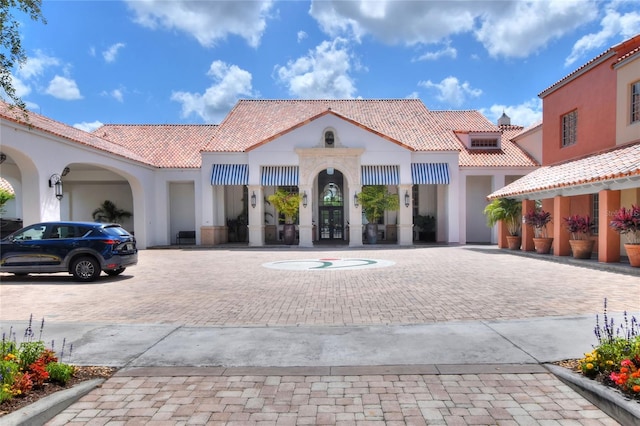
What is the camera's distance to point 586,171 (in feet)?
45.7

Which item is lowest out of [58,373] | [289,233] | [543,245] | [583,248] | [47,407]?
[47,407]

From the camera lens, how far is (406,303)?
25.8 ft

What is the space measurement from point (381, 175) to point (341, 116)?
4112 millimetres

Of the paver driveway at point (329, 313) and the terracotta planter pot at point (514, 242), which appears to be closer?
the paver driveway at point (329, 313)

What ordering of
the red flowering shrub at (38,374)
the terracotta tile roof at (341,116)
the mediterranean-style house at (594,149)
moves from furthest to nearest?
the terracotta tile roof at (341,116)
the mediterranean-style house at (594,149)
the red flowering shrub at (38,374)

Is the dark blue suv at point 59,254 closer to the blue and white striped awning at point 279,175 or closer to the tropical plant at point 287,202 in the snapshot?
the tropical plant at point 287,202

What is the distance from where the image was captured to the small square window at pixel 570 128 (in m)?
17.5

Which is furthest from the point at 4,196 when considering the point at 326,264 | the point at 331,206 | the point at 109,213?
the point at 326,264

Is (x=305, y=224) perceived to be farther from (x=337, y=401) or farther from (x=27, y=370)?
(x=337, y=401)

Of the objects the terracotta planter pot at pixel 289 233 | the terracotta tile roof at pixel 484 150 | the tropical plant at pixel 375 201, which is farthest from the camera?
the terracotta tile roof at pixel 484 150

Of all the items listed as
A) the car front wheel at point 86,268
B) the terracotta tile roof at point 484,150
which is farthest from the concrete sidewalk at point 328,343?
the terracotta tile roof at point 484,150

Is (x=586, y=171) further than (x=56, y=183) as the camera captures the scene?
No

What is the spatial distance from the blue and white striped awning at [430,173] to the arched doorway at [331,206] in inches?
244

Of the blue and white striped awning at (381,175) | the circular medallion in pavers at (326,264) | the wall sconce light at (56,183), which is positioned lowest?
the circular medallion in pavers at (326,264)
